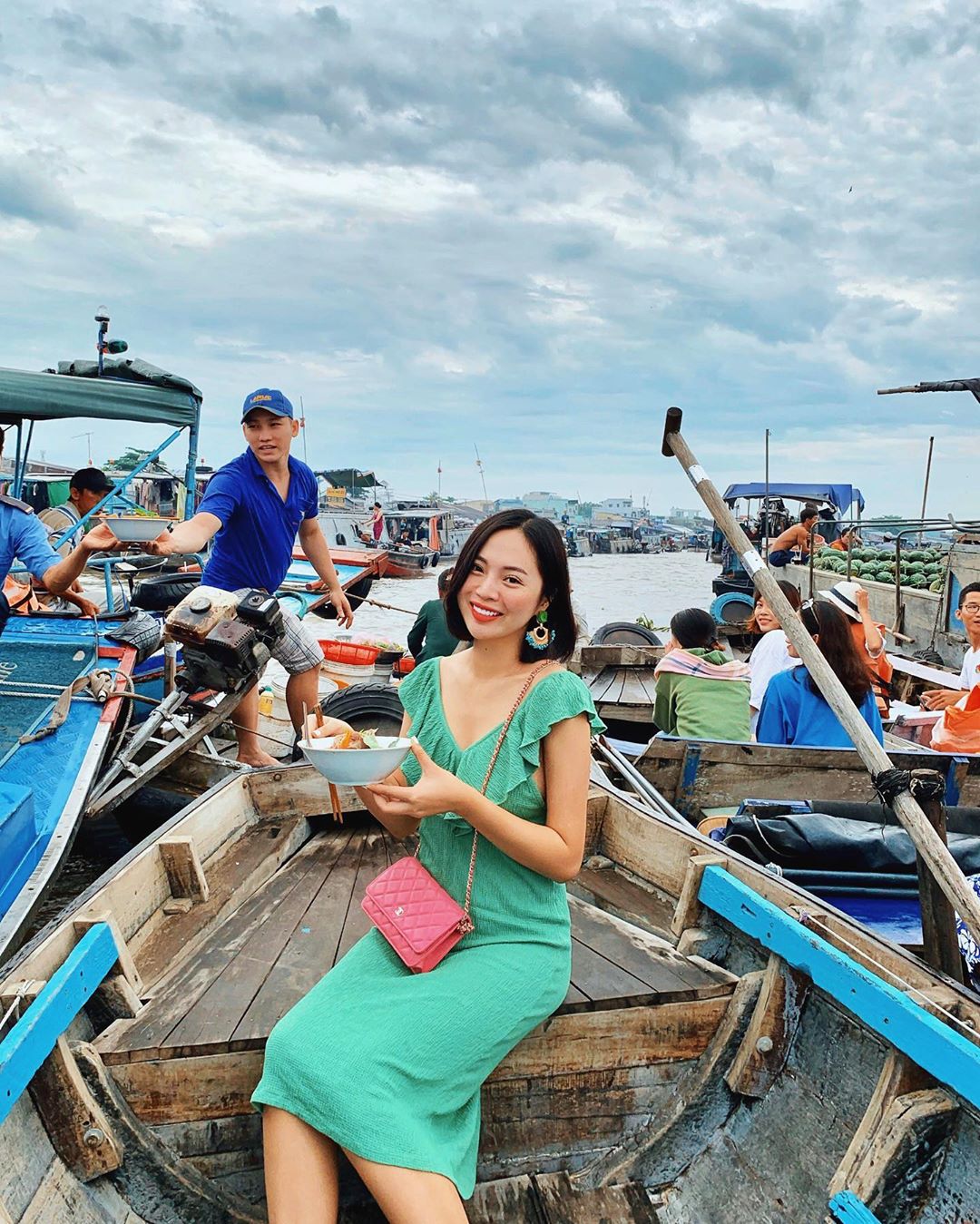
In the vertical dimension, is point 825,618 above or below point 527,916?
above

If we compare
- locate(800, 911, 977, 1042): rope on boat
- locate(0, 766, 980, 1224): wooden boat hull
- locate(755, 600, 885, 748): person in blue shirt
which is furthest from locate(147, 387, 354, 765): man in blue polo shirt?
locate(800, 911, 977, 1042): rope on boat

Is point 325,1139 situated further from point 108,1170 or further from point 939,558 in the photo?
point 939,558

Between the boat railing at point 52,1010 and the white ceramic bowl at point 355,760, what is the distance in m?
0.78

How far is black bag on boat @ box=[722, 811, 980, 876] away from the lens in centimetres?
302

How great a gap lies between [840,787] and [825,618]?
93 centimetres

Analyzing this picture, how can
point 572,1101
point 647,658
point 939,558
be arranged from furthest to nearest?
1. point 939,558
2. point 647,658
3. point 572,1101

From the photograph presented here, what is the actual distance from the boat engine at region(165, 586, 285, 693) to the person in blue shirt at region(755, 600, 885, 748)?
262 centimetres

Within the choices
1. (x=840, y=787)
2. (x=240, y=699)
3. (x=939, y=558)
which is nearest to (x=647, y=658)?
(x=840, y=787)

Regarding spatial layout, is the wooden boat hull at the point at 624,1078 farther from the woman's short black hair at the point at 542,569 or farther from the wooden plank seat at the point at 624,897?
the woman's short black hair at the point at 542,569

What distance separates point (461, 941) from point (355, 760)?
0.52 metres

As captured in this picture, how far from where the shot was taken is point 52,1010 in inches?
70.4

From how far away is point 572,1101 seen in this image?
6.75 ft

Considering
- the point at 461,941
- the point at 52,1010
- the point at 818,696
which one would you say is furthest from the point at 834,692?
the point at 818,696

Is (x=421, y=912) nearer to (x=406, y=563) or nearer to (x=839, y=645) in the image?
(x=839, y=645)
